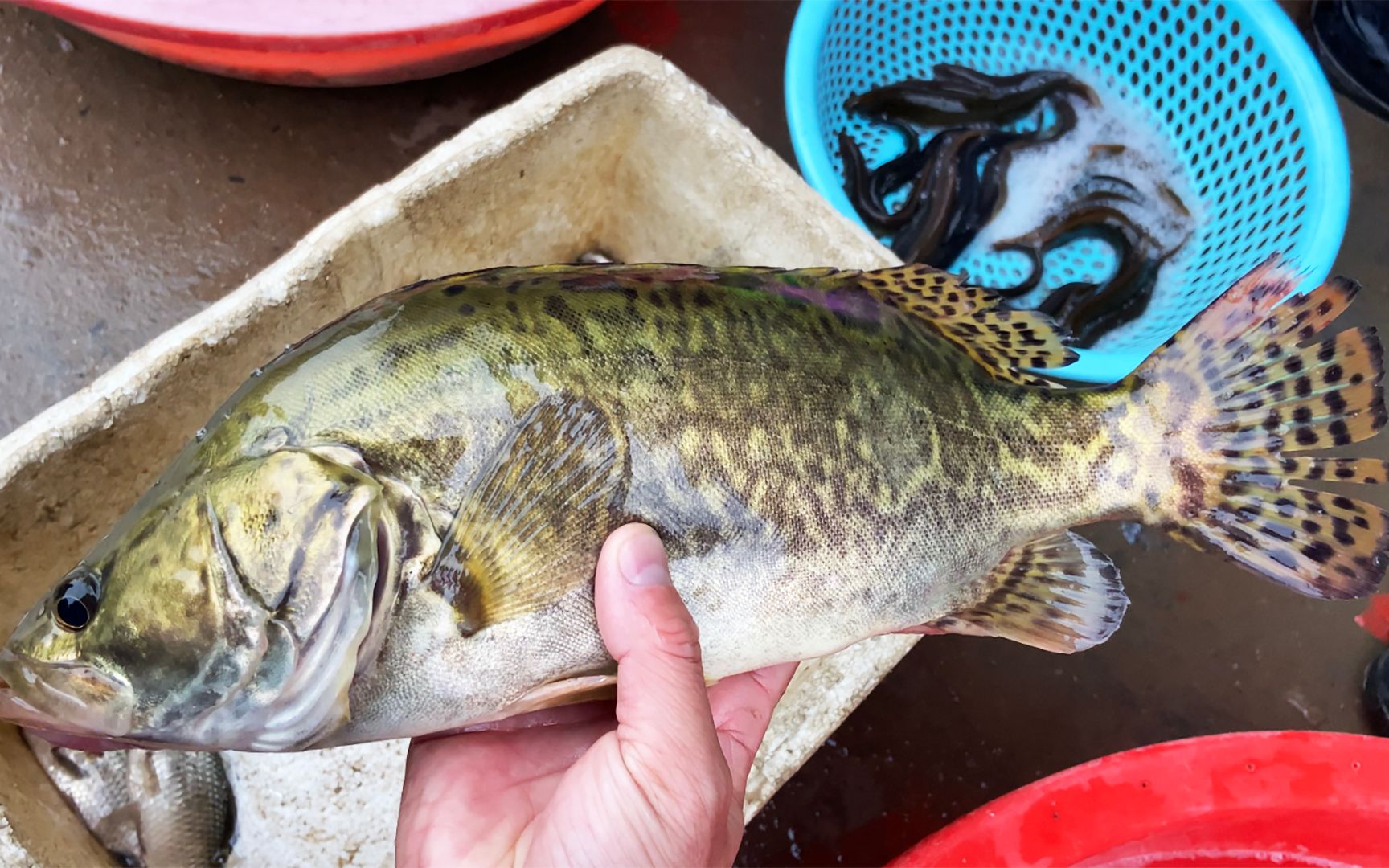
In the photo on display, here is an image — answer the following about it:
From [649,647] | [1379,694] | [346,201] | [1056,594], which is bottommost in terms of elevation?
[1379,694]

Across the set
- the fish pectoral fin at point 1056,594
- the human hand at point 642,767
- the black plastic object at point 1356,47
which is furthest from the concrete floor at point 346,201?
the human hand at point 642,767

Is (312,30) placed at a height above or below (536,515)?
above

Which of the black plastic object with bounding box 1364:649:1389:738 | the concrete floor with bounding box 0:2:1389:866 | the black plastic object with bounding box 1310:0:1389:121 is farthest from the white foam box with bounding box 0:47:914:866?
the black plastic object with bounding box 1310:0:1389:121

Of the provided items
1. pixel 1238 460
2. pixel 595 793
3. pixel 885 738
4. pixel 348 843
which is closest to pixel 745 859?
pixel 885 738

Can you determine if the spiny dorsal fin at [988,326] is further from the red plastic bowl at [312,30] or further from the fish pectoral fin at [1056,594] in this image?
the red plastic bowl at [312,30]

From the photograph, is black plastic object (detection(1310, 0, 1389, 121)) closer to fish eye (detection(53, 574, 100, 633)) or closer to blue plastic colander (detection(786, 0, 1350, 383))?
blue plastic colander (detection(786, 0, 1350, 383))

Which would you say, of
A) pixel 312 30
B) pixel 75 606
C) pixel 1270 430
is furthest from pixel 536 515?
pixel 312 30

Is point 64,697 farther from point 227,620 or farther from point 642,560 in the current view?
point 642,560
